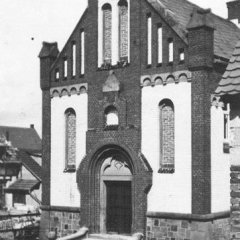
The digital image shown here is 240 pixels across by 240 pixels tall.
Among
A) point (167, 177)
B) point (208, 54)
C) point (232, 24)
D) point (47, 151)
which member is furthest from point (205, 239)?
point (232, 24)

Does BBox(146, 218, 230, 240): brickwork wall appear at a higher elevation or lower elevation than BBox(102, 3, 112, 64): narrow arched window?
lower

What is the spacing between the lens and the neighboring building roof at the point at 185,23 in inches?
742

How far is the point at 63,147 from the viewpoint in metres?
21.9

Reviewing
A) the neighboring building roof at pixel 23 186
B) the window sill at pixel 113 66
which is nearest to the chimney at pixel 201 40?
the window sill at pixel 113 66

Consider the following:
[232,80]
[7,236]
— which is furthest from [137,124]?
[7,236]

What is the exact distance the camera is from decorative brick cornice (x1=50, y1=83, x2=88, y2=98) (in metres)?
21.3

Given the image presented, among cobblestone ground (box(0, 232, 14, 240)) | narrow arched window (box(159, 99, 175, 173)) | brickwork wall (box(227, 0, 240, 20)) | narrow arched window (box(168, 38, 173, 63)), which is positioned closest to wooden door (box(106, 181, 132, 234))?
narrow arched window (box(159, 99, 175, 173))

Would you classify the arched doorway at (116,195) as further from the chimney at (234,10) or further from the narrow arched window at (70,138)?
the chimney at (234,10)

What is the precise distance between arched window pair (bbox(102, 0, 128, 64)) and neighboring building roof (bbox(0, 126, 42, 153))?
52312 millimetres

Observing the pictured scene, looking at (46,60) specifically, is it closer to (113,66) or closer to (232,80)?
(113,66)

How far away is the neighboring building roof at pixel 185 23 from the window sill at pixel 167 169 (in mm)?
4432

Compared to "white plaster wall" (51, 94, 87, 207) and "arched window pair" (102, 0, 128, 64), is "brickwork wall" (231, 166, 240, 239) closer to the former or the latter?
"arched window pair" (102, 0, 128, 64)


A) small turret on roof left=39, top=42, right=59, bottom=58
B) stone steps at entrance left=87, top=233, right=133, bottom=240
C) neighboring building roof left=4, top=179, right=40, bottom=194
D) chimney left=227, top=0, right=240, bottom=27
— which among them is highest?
chimney left=227, top=0, right=240, bottom=27

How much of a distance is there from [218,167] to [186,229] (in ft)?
8.13
